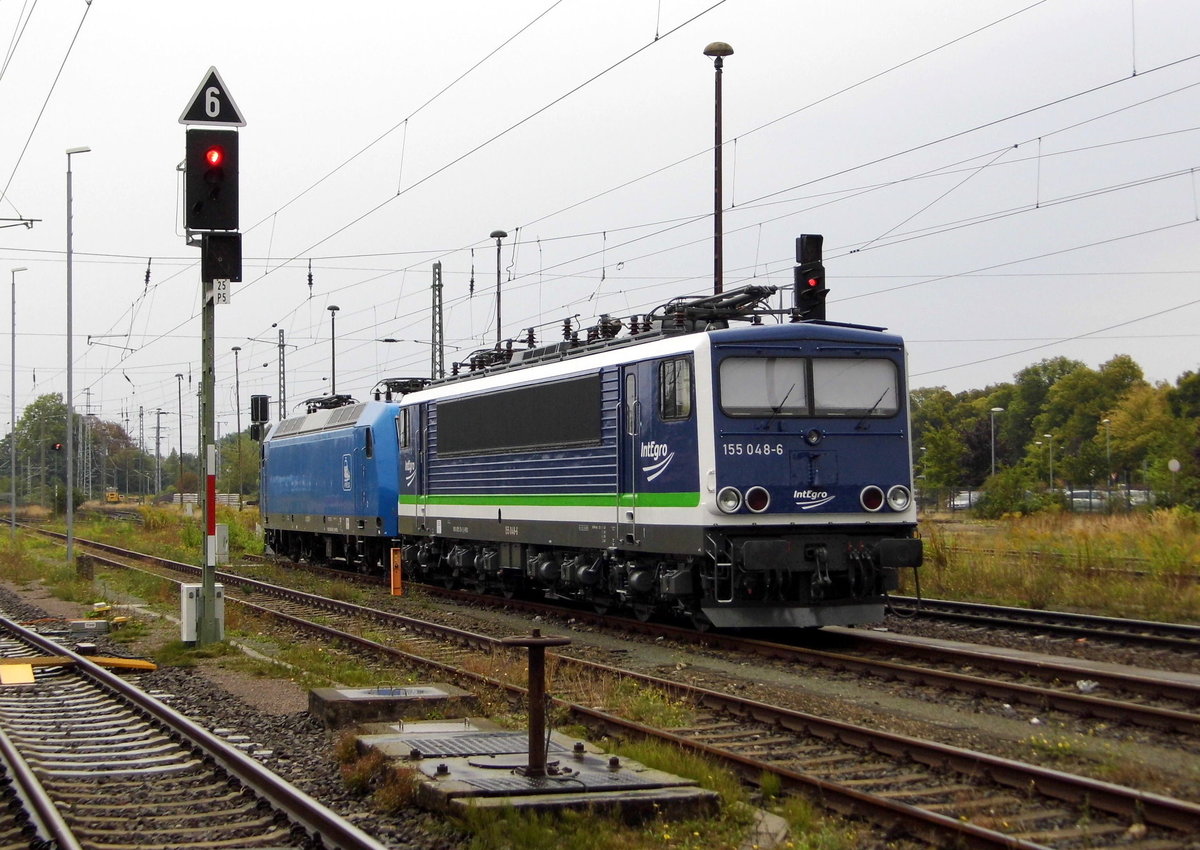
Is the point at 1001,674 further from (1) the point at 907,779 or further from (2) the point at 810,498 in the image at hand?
(1) the point at 907,779

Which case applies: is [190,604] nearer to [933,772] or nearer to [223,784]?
[223,784]

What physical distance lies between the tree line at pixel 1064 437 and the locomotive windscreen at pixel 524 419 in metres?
22.8

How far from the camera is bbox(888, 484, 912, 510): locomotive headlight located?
14.6 m

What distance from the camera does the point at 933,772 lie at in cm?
841

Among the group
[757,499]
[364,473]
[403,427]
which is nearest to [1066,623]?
[757,499]

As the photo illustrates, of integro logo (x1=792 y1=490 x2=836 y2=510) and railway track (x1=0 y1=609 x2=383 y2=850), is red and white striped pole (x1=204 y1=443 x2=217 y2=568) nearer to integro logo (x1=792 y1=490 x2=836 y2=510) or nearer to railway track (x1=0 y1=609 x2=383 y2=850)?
railway track (x1=0 y1=609 x2=383 y2=850)

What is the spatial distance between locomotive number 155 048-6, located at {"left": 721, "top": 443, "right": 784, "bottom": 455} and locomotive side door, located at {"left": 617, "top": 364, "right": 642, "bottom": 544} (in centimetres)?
157

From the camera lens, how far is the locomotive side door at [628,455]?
15352mm

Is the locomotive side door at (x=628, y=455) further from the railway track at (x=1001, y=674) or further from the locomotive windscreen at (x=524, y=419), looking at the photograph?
the railway track at (x=1001, y=674)

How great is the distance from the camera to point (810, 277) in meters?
17.7

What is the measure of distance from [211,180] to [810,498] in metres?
7.26

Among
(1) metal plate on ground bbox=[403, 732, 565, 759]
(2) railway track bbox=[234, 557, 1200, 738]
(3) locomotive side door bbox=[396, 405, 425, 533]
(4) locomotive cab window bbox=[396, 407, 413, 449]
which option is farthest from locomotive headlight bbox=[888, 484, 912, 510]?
(4) locomotive cab window bbox=[396, 407, 413, 449]

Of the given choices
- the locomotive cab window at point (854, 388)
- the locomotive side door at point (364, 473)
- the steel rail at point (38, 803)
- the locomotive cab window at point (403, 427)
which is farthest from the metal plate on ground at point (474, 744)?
the locomotive side door at point (364, 473)

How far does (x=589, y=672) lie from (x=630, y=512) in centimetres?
319
